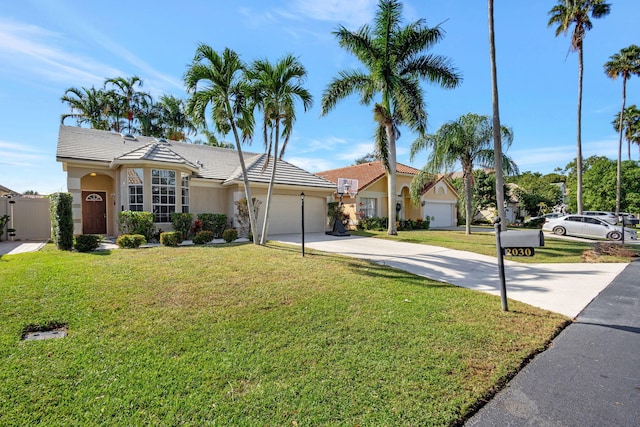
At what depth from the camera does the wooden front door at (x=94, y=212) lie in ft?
48.0

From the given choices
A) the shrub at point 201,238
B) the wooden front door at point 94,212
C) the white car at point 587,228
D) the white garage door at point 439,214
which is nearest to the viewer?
the shrub at point 201,238

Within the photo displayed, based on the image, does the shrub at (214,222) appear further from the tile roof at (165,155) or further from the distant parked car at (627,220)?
the distant parked car at (627,220)

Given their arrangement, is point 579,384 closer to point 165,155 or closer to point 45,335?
point 45,335

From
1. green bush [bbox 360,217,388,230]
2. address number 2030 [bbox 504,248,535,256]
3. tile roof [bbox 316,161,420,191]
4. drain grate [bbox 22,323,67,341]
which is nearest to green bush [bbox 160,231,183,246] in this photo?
drain grate [bbox 22,323,67,341]

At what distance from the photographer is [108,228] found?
14945 mm

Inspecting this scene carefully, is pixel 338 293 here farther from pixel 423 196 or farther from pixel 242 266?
pixel 423 196

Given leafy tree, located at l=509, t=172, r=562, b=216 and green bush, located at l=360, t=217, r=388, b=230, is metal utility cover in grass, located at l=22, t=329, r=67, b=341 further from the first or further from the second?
leafy tree, located at l=509, t=172, r=562, b=216

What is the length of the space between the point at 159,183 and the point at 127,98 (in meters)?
20.1

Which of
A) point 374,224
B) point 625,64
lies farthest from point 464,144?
point 625,64

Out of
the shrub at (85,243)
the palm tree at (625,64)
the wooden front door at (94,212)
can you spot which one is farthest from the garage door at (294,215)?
the palm tree at (625,64)

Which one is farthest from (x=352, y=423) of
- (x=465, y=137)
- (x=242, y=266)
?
(x=465, y=137)

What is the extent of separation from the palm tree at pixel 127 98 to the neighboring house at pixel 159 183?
524 inches

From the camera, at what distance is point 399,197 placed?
86.1 feet

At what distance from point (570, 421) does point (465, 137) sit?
58.1 feet
